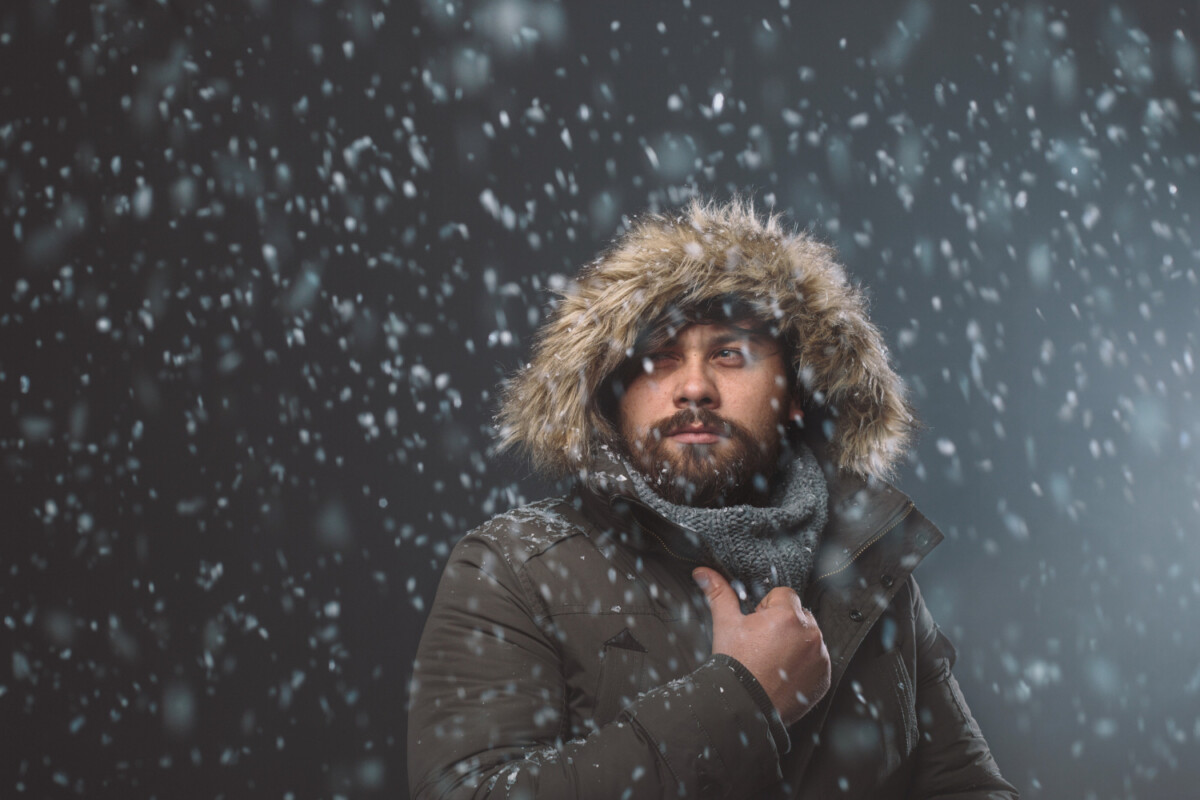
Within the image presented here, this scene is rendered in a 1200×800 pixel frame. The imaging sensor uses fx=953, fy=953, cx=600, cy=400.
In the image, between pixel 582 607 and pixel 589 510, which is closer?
pixel 582 607

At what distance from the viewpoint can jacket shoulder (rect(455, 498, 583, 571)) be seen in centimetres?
113

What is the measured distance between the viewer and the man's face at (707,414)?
128 centimetres

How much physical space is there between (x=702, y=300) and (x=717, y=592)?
18.0 inches

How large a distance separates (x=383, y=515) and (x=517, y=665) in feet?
3.96

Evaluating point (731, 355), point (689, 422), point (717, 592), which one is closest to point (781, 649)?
point (717, 592)

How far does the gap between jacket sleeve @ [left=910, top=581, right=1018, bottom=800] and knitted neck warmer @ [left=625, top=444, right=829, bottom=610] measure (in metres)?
0.20

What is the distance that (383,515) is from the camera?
2.18 m

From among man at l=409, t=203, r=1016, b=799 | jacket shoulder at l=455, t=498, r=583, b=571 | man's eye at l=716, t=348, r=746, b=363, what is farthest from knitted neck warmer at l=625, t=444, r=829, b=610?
man's eye at l=716, t=348, r=746, b=363

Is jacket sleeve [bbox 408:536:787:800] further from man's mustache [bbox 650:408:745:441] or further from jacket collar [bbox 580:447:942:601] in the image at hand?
man's mustache [bbox 650:408:745:441]

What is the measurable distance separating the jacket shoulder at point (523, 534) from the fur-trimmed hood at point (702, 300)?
0.11m

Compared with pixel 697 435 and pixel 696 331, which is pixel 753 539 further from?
pixel 696 331

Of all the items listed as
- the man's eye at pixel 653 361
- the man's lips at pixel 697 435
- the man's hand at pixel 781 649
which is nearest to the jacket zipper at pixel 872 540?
the man's hand at pixel 781 649

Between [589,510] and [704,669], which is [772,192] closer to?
[589,510]

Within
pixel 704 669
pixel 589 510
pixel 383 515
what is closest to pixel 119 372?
pixel 383 515
